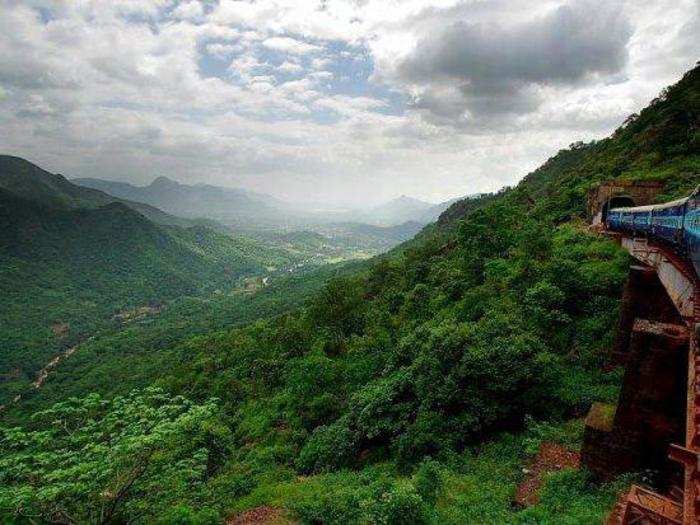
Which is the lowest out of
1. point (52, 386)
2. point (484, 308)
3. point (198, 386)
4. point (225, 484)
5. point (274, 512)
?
point (52, 386)

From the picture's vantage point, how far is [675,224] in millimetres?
12812

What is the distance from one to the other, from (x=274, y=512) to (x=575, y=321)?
1675 centimetres

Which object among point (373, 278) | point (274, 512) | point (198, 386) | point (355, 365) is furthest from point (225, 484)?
point (373, 278)

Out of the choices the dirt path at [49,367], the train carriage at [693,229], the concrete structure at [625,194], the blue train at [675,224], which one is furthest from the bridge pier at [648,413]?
the dirt path at [49,367]

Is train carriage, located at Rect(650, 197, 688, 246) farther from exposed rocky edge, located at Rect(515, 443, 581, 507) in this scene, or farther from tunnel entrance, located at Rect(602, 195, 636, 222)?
tunnel entrance, located at Rect(602, 195, 636, 222)

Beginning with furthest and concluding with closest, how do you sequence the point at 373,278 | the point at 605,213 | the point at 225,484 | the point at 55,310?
the point at 55,310
the point at 373,278
the point at 605,213
the point at 225,484

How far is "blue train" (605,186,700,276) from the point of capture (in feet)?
33.4

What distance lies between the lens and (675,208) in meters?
13.2

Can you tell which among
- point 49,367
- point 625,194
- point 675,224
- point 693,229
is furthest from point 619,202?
point 49,367

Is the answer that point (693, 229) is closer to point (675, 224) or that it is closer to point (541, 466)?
point (675, 224)

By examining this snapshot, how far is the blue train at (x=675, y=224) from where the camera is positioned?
10173mm

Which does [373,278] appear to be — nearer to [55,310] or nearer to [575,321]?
[575,321]

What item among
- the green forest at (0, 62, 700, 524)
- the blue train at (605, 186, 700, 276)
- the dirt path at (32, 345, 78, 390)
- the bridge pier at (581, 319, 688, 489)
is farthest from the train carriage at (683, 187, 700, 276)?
the dirt path at (32, 345, 78, 390)

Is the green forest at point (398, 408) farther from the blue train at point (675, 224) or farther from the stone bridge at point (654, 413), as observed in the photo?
the blue train at point (675, 224)
